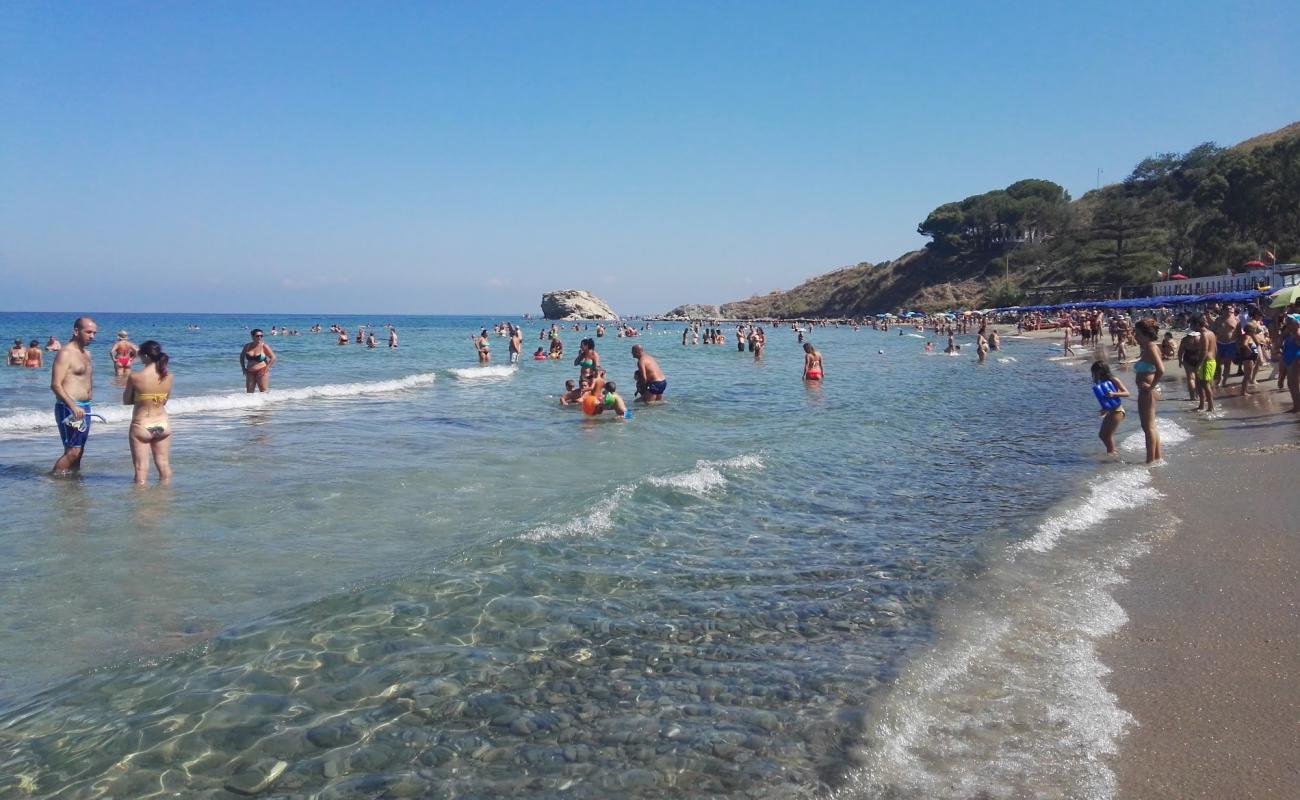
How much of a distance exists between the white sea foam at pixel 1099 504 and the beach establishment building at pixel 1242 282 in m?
31.1

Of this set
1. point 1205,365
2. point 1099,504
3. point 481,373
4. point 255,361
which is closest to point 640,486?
point 1099,504

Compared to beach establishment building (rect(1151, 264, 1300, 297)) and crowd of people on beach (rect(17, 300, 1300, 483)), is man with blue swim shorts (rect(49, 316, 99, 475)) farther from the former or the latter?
beach establishment building (rect(1151, 264, 1300, 297))

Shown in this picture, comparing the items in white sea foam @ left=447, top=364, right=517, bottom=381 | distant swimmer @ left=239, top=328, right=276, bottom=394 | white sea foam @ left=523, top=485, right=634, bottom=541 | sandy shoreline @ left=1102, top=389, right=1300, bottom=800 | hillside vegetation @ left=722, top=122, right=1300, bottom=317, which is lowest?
sandy shoreline @ left=1102, top=389, right=1300, bottom=800

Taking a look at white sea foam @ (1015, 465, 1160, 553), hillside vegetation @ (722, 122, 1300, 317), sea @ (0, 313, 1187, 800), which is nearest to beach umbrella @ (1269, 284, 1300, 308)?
sea @ (0, 313, 1187, 800)

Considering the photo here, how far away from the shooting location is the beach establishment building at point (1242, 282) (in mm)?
38125

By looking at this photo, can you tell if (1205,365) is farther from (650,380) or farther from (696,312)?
(696,312)

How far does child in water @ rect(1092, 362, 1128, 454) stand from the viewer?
1012 cm

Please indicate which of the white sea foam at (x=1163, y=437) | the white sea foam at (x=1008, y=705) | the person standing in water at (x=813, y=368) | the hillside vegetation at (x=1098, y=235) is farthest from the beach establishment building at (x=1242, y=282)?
the white sea foam at (x=1008, y=705)

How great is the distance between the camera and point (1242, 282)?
45656 millimetres

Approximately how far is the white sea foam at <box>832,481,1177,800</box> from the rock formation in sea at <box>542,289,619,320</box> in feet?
452

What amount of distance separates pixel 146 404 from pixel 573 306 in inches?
5401

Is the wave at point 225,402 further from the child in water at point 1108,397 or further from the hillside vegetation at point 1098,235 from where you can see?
the hillside vegetation at point 1098,235

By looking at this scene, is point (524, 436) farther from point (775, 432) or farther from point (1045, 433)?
point (1045, 433)

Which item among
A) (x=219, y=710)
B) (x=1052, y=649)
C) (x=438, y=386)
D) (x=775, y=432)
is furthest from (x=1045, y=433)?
(x=438, y=386)
